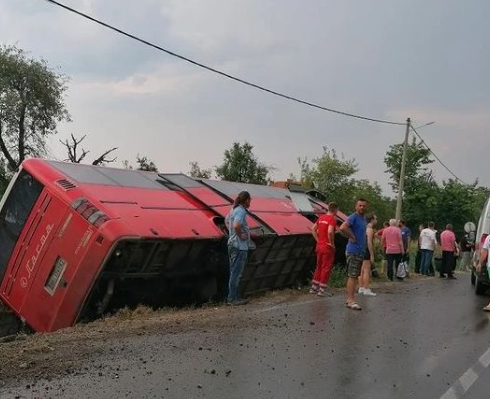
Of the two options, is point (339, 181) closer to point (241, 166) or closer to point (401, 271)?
point (241, 166)

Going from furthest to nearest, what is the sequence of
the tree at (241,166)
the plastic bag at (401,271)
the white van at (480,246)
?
the tree at (241,166), the plastic bag at (401,271), the white van at (480,246)

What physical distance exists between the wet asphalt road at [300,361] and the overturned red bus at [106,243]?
1247 mm

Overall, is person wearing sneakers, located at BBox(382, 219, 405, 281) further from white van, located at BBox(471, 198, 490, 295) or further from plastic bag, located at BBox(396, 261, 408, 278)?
white van, located at BBox(471, 198, 490, 295)

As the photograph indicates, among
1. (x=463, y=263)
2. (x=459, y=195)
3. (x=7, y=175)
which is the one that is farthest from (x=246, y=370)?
(x=459, y=195)

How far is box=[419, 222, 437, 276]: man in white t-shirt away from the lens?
699 inches

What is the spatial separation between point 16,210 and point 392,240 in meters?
9.72

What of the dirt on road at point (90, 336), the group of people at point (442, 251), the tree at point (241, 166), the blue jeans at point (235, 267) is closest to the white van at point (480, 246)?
the group of people at point (442, 251)

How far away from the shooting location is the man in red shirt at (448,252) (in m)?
17.4

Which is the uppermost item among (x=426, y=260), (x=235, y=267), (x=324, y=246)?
(x=426, y=260)

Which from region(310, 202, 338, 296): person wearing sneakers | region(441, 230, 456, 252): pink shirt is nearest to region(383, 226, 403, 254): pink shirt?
region(441, 230, 456, 252): pink shirt

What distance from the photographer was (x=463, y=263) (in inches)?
928

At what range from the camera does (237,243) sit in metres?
9.11

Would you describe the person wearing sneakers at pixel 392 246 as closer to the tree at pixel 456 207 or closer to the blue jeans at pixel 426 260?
the blue jeans at pixel 426 260

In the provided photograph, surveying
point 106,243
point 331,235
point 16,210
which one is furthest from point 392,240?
point 16,210
